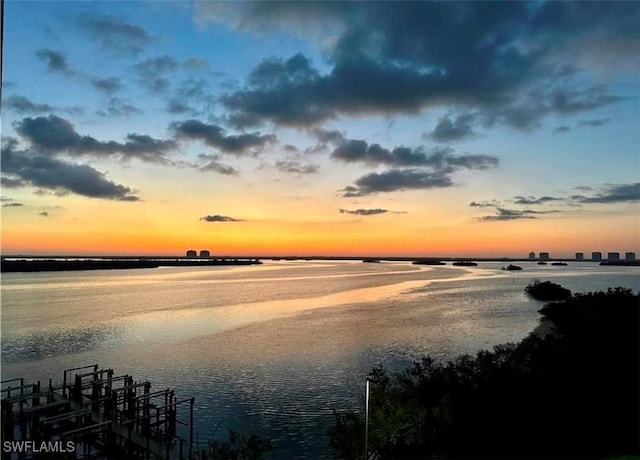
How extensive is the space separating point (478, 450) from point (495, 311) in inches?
1191

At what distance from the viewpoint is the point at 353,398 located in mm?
15164

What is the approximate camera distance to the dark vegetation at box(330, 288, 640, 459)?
9.62 meters

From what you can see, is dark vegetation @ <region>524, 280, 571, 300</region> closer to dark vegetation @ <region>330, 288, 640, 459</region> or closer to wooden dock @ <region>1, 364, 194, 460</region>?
dark vegetation @ <region>330, 288, 640, 459</region>

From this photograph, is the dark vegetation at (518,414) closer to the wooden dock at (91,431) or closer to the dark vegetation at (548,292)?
the wooden dock at (91,431)

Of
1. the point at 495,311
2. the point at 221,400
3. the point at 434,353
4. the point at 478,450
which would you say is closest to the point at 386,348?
the point at 434,353

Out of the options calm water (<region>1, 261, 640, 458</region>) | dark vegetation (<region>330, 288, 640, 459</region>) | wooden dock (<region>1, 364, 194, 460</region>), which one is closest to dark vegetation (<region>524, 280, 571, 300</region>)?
calm water (<region>1, 261, 640, 458</region>)

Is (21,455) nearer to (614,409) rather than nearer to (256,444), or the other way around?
(256,444)

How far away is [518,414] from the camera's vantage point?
10234mm

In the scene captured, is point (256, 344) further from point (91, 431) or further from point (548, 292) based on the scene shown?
point (548, 292)

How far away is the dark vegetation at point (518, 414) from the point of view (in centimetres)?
962

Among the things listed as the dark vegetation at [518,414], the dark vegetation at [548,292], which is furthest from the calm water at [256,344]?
the dark vegetation at [548,292]

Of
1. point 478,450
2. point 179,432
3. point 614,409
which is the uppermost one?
point 614,409

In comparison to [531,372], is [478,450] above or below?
below

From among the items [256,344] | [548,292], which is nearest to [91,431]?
[256,344]
